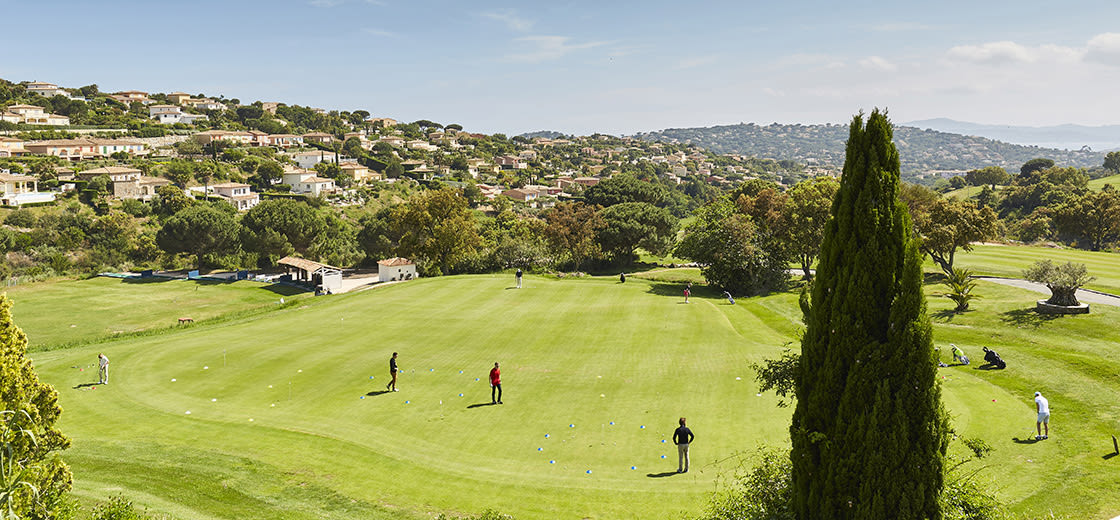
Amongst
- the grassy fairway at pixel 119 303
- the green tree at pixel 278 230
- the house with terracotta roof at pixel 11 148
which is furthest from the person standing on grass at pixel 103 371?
the house with terracotta roof at pixel 11 148

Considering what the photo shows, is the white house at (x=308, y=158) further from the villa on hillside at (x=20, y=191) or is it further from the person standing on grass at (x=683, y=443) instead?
the person standing on grass at (x=683, y=443)

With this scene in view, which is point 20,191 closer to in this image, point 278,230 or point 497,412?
point 278,230

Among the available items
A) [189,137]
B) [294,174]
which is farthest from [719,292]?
[189,137]

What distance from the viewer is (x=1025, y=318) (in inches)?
1267

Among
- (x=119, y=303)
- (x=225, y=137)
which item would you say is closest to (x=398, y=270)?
(x=119, y=303)

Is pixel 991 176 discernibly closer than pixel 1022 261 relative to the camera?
No

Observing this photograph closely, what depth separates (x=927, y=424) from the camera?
33.6ft

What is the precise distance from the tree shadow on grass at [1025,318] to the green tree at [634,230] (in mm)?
49690

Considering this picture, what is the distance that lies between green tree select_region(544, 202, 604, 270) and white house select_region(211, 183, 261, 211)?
75.6 meters

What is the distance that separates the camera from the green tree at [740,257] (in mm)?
52094

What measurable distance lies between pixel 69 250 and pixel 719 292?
290 ft

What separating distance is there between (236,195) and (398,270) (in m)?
74.6

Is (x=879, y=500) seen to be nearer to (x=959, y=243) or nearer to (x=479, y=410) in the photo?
(x=479, y=410)

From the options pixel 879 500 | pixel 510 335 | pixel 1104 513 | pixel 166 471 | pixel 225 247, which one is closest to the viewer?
pixel 879 500
